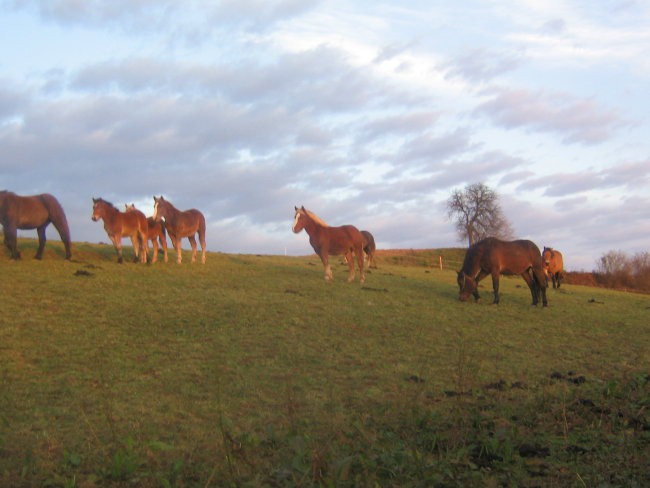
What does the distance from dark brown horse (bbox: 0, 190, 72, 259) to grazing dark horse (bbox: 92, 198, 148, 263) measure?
1391mm

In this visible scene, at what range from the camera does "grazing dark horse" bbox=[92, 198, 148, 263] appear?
23484 millimetres

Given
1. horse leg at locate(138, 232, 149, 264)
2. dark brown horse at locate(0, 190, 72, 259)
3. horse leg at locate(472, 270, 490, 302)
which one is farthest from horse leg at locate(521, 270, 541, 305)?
dark brown horse at locate(0, 190, 72, 259)

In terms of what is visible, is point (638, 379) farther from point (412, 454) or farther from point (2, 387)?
point (2, 387)

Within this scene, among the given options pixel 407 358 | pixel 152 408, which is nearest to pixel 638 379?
pixel 407 358

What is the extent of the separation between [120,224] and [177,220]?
2.64 m

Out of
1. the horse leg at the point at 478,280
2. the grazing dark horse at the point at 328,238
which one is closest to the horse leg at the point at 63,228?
the grazing dark horse at the point at 328,238

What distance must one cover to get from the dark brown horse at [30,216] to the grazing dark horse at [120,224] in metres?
1.39

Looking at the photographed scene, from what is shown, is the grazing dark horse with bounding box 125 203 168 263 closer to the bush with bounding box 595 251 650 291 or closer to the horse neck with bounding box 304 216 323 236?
the horse neck with bounding box 304 216 323 236

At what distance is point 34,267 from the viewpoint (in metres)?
20.8

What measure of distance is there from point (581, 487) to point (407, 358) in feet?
22.7

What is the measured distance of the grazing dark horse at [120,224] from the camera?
925 inches

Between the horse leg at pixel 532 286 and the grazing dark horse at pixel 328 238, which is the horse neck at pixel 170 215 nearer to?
the grazing dark horse at pixel 328 238

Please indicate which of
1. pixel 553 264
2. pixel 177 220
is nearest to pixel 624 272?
pixel 553 264

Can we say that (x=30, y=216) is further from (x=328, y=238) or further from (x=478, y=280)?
(x=478, y=280)
